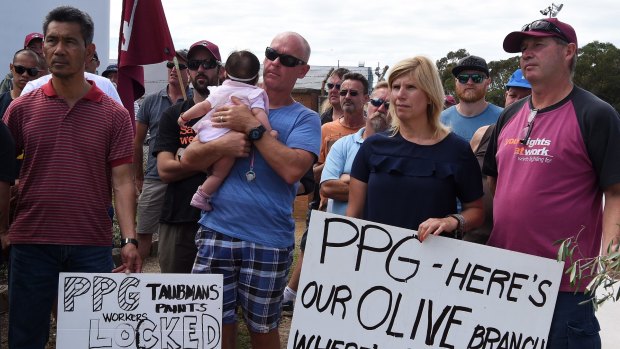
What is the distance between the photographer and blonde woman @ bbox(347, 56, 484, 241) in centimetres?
353

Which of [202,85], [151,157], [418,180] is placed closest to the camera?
[418,180]

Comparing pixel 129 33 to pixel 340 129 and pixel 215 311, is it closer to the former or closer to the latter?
pixel 340 129

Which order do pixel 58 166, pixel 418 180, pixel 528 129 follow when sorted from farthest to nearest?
pixel 58 166, pixel 418 180, pixel 528 129

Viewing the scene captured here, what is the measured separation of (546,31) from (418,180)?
2.98 feet

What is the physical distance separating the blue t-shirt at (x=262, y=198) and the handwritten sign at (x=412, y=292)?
0.60 meters

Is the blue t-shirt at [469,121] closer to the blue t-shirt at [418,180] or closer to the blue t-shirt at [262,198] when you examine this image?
the blue t-shirt at [262,198]

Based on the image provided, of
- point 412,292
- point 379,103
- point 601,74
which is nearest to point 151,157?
point 379,103

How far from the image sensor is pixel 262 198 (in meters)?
4.01

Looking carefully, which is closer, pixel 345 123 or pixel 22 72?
pixel 22 72

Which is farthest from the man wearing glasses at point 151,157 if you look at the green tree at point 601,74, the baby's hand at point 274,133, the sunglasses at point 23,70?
the green tree at point 601,74

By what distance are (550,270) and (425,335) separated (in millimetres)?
639

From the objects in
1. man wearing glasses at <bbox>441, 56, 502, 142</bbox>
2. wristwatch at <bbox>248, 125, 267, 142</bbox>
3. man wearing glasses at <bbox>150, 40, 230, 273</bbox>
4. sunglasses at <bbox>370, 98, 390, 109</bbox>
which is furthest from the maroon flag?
man wearing glasses at <bbox>441, 56, 502, 142</bbox>

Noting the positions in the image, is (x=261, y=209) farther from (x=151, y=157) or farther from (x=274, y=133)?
(x=151, y=157)

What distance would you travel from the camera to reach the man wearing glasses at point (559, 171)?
323cm
